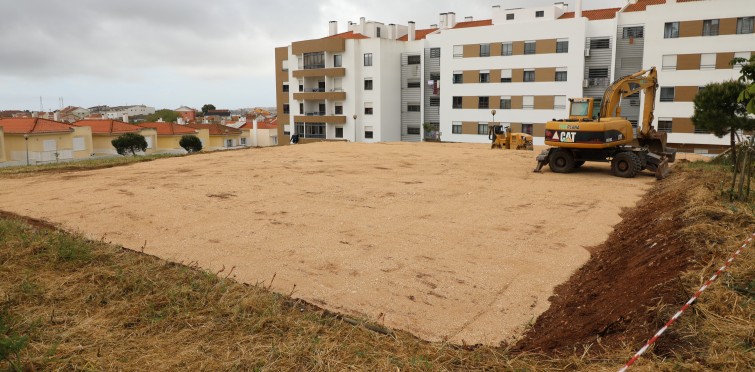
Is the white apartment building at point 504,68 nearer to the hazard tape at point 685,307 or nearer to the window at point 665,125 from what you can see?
the window at point 665,125

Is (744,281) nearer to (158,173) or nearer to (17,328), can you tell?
(17,328)

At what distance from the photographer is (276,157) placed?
27531mm

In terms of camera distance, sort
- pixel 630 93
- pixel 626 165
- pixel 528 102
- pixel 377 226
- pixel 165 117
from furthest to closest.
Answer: pixel 165 117, pixel 528 102, pixel 630 93, pixel 626 165, pixel 377 226

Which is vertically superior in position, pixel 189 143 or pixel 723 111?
pixel 723 111

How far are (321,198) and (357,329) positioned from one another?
32.3 ft

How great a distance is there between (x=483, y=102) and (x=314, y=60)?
20092 mm

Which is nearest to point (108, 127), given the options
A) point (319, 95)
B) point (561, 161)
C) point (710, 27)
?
point (319, 95)

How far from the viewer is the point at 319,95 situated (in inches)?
2447

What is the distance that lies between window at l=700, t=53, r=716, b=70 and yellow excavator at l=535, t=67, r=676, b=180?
997 inches

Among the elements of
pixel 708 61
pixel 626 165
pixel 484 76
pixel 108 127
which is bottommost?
pixel 626 165

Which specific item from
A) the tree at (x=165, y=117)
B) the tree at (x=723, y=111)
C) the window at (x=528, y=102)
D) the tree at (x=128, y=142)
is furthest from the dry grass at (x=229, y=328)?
the tree at (x=165, y=117)

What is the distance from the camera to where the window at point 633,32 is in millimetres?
45594

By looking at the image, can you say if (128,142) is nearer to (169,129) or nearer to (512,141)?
(169,129)

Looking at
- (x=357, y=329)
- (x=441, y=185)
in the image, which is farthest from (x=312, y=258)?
(x=441, y=185)
